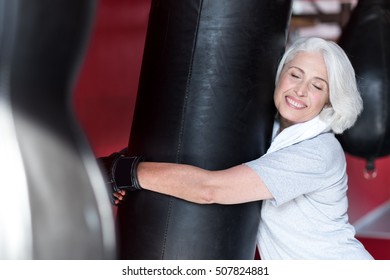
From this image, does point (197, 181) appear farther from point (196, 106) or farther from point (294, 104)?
point (294, 104)

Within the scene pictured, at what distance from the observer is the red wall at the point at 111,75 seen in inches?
57.4

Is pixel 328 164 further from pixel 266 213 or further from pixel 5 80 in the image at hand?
pixel 5 80

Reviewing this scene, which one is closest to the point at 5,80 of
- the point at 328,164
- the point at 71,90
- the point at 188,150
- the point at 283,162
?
the point at 71,90

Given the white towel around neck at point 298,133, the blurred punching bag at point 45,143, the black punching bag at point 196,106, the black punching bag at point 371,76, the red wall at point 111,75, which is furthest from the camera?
the black punching bag at point 371,76

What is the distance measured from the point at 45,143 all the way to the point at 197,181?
0.45 metres

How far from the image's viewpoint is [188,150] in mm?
1019

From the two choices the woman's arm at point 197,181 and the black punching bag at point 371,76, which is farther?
the black punching bag at point 371,76

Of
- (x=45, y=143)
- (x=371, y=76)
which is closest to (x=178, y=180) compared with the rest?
(x=45, y=143)

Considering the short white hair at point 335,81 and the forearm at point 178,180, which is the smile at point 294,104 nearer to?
the short white hair at point 335,81

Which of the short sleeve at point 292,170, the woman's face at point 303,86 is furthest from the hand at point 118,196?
the woman's face at point 303,86

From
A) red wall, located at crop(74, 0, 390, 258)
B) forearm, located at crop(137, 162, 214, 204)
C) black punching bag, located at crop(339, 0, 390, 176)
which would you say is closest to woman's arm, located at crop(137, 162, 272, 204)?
forearm, located at crop(137, 162, 214, 204)

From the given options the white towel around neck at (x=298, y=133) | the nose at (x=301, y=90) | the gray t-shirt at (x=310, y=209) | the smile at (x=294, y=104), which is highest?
the nose at (x=301, y=90)

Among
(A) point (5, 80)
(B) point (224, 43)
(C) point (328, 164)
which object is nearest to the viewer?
(A) point (5, 80)
